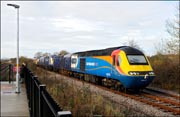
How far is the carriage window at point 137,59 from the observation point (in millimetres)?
19734

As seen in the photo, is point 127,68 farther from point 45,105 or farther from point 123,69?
point 45,105

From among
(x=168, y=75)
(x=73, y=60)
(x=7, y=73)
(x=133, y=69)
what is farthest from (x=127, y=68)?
(x=7, y=73)

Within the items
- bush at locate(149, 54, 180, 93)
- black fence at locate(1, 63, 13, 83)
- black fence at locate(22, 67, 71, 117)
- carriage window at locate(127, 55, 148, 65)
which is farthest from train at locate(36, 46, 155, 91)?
black fence at locate(22, 67, 71, 117)

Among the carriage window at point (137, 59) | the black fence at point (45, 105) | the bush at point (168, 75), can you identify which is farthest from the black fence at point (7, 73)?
the black fence at point (45, 105)

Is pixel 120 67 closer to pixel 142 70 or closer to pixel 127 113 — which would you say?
pixel 142 70

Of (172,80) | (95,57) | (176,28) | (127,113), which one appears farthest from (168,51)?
(127,113)

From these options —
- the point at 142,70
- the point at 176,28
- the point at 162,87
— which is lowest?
the point at 162,87

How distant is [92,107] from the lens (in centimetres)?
1080

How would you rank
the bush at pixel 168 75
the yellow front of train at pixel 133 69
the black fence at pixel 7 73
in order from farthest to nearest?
the black fence at pixel 7 73 → the bush at pixel 168 75 → the yellow front of train at pixel 133 69

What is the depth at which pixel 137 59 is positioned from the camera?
20.1 metres

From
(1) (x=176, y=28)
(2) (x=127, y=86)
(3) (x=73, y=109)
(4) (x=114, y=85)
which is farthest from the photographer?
(1) (x=176, y=28)

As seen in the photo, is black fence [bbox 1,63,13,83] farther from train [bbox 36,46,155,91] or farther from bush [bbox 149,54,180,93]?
bush [bbox 149,54,180,93]

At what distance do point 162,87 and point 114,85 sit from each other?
5133 millimetres

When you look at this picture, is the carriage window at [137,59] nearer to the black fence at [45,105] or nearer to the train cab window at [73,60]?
the black fence at [45,105]
